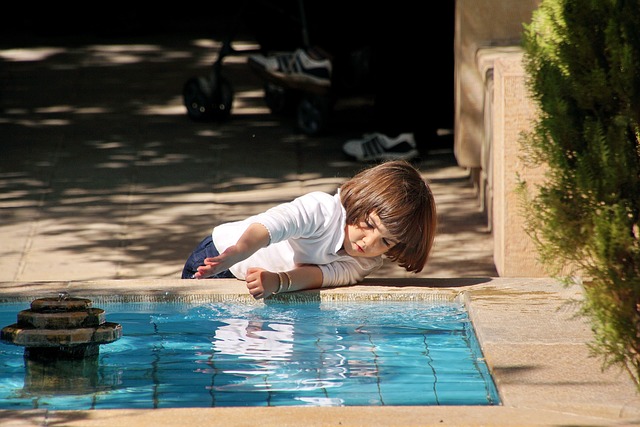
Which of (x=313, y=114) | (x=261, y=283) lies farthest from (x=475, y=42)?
(x=261, y=283)

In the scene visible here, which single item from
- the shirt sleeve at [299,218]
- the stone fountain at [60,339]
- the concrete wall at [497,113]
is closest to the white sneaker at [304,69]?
the concrete wall at [497,113]

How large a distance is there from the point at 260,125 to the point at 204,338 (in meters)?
6.24

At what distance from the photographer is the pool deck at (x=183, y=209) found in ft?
10.2

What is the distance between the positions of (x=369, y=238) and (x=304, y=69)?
493 centimetres

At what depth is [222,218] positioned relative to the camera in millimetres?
7543

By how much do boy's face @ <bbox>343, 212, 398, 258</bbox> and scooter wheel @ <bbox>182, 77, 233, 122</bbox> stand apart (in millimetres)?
5797

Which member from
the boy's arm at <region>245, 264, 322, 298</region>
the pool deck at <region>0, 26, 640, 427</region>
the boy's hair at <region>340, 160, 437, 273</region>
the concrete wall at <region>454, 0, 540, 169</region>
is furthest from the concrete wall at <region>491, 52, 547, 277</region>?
the concrete wall at <region>454, 0, 540, 169</region>

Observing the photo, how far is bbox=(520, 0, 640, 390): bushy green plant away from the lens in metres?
2.93

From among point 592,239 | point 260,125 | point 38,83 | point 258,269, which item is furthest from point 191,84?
point 592,239

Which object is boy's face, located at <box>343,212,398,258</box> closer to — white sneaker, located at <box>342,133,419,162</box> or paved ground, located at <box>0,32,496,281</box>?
paved ground, located at <box>0,32,496,281</box>

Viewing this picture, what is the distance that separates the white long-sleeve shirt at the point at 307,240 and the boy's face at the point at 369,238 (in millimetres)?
48

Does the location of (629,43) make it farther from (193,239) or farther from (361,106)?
(361,106)

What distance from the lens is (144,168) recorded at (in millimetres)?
8883

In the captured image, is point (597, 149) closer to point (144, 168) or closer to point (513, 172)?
point (513, 172)
